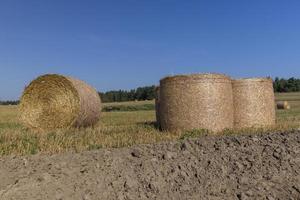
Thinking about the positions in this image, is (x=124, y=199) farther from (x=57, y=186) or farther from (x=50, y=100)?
A: (x=50, y=100)

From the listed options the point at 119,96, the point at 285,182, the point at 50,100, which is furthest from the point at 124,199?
the point at 119,96

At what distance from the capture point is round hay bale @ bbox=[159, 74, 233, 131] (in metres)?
11.9

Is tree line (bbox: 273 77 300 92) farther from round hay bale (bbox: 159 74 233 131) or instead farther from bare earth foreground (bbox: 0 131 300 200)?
bare earth foreground (bbox: 0 131 300 200)

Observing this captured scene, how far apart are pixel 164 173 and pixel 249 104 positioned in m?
7.23

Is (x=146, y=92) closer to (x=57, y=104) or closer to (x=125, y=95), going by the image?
(x=125, y=95)

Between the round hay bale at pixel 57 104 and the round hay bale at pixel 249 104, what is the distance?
14.0ft

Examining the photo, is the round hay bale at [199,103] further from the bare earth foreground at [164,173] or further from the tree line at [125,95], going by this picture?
the tree line at [125,95]

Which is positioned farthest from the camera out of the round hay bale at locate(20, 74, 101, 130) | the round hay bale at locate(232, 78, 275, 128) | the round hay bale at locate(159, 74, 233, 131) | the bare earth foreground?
the round hay bale at locate(20, 74, 101, 130)

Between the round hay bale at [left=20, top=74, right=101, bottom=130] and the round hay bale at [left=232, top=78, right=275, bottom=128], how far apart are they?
4259mm

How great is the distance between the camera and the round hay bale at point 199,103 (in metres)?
11.9

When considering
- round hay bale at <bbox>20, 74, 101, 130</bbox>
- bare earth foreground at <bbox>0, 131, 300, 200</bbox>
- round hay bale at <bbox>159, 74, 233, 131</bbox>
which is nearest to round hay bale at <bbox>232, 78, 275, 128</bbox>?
round hay bale at <bbox>159, 74, 233, 131</bbox>

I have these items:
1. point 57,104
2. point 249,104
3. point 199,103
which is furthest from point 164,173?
point 57,104

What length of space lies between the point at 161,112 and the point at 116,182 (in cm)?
705

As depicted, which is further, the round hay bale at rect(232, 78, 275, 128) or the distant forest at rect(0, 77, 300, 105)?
the distant forest at rect(0, 77, 300, 105)
